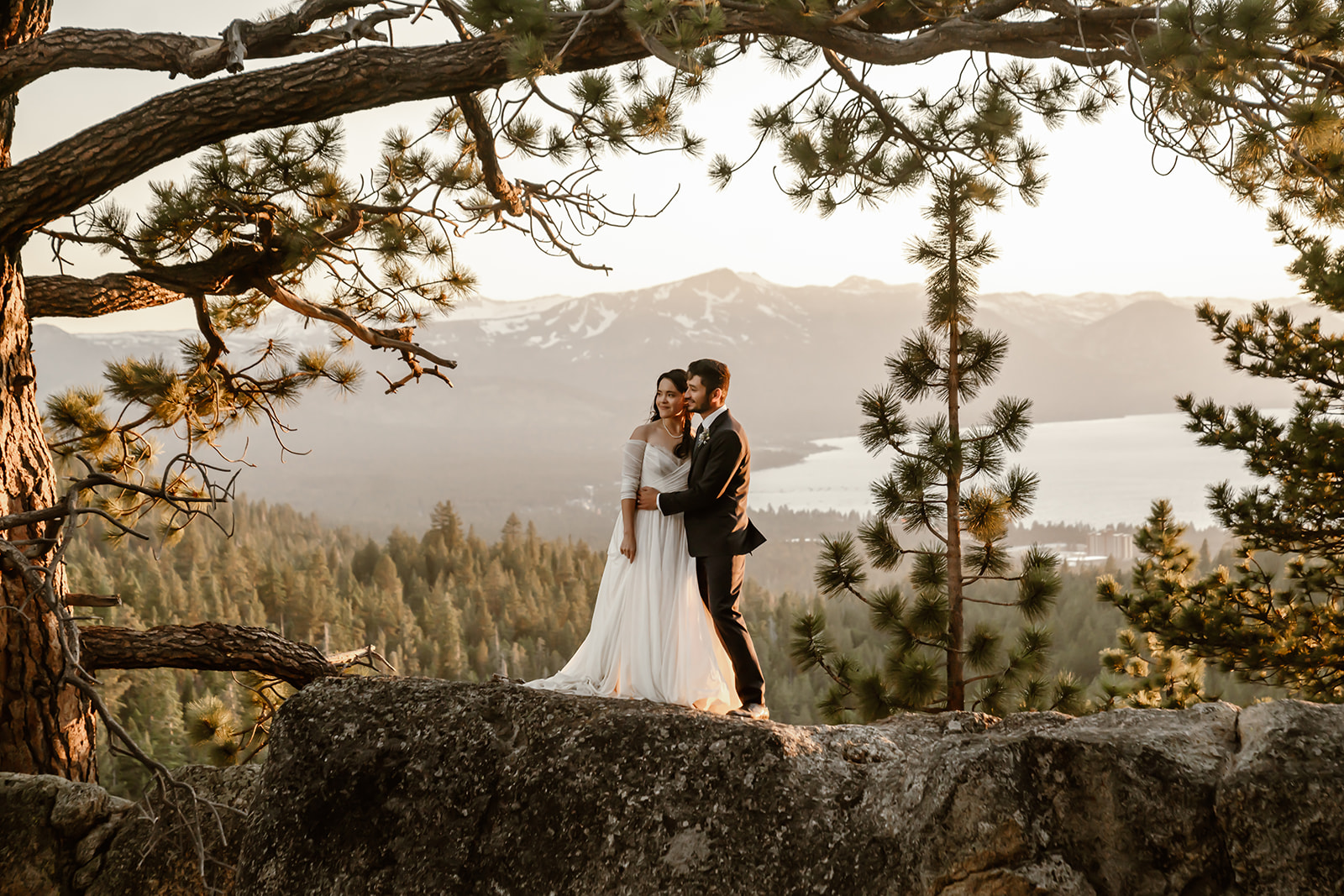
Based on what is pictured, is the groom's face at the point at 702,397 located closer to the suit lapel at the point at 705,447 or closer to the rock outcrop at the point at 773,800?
the suit lapel at the point at 705,447

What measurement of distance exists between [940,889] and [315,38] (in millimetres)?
4457

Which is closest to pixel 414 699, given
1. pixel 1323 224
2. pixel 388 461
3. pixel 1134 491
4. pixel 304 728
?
pixel 304 728

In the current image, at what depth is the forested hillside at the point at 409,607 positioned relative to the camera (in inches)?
1341

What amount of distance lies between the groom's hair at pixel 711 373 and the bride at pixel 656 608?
152 millimetres

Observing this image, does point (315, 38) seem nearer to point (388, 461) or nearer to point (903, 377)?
point (903, 377)

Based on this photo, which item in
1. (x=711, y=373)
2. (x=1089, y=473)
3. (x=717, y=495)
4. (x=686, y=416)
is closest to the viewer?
(x=717, y=495)

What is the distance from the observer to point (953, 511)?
626cm

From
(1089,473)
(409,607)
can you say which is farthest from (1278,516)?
(1089,473)

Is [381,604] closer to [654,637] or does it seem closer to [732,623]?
[654,637]

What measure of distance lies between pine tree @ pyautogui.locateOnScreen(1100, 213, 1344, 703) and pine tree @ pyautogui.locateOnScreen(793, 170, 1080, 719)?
190 cm

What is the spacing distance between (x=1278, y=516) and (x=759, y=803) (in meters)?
6.61

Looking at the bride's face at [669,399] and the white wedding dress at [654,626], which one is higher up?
the bride's face at [669,399]

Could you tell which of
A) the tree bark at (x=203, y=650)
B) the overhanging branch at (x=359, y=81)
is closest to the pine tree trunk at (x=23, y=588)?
the tree bark at (x=203, y=650)

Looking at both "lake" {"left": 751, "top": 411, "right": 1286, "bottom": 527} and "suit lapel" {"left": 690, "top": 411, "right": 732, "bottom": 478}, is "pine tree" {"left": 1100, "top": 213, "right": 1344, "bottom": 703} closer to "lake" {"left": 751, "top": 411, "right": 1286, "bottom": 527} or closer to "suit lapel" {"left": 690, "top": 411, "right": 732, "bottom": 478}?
"suit lapel" {"left": 690, "top": 411, "right": 732, "bottom": 478}
